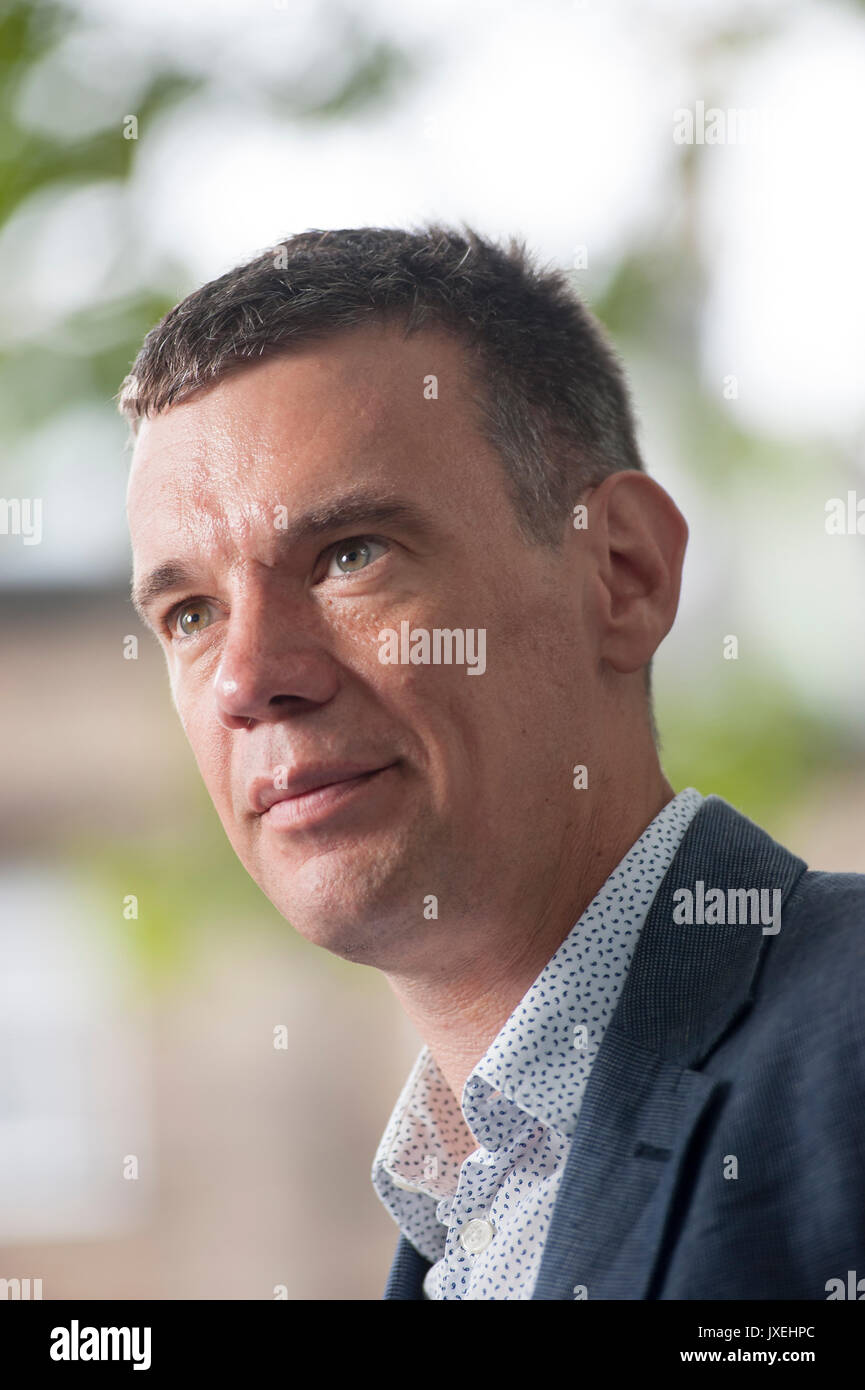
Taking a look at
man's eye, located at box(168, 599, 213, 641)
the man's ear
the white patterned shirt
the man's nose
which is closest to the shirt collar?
the white patterned shirt

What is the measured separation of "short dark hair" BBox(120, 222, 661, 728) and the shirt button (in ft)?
1.61

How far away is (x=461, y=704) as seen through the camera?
3.22ft

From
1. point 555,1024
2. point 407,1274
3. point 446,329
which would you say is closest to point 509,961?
point 555,1024

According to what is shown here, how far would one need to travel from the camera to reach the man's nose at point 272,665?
0.95 metres

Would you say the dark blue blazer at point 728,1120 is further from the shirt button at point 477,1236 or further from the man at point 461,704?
the shirt button at point 477,1236

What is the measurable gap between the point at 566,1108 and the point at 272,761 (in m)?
0.34

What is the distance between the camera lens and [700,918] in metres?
0.90

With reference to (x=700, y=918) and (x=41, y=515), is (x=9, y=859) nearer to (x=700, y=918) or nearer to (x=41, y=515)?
(x=41, y=515)

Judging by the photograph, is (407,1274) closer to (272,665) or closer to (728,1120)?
(728,1120)

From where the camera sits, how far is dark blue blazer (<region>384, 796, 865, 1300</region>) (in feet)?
2.44

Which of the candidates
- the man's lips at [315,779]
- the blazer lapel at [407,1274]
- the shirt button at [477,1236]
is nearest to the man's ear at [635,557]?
the man's lips at [315,779]

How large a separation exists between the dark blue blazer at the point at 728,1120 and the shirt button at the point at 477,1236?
0.17 meters

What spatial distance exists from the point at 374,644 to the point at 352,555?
0.07 metres

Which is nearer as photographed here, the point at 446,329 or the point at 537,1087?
the point at 537,1087
